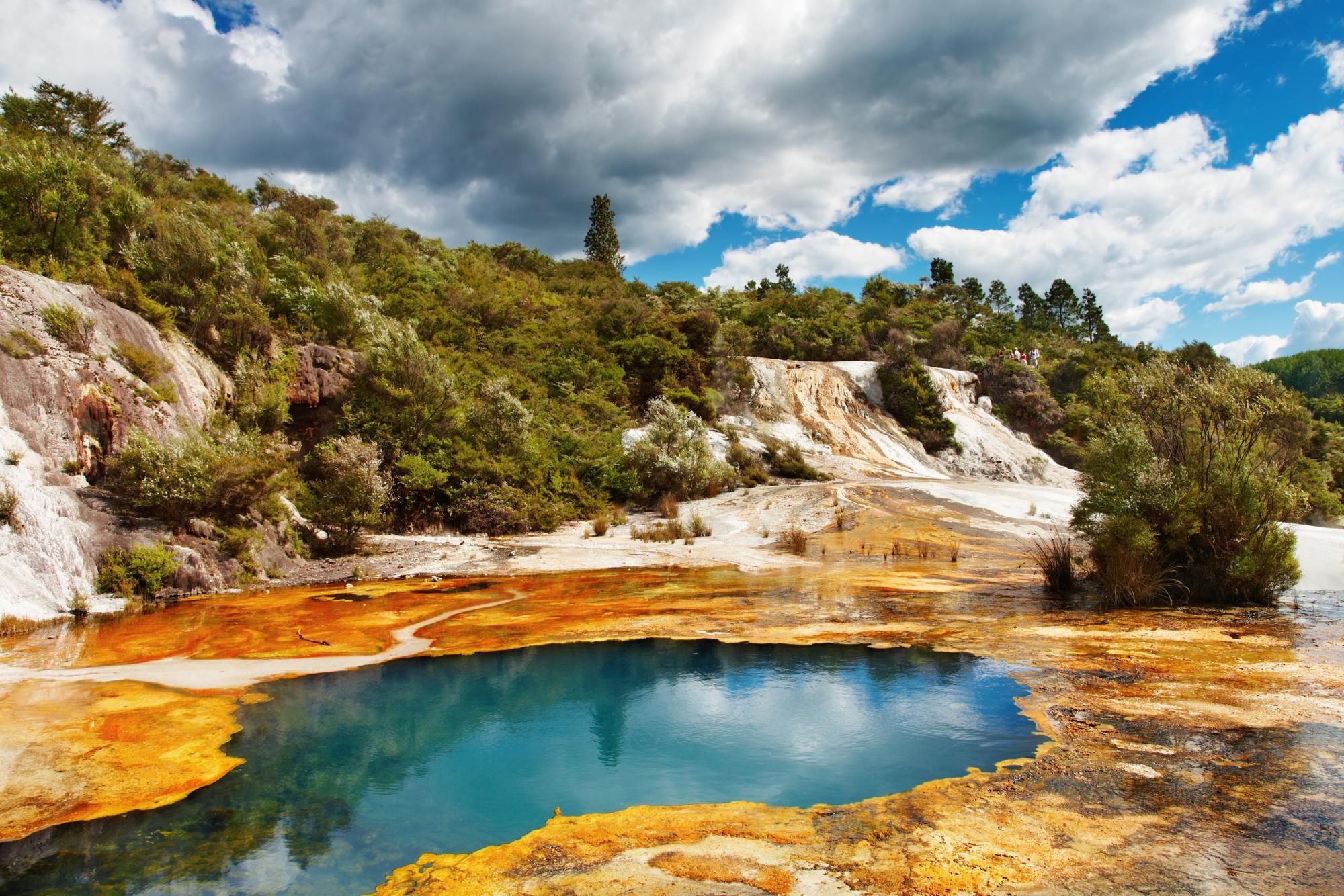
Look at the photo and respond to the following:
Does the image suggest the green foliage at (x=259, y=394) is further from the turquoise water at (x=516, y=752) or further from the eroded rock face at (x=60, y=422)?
the turquoise water at (x=516, y=752)

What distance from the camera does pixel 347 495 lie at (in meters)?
15.7

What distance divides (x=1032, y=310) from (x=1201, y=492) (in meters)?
88.3

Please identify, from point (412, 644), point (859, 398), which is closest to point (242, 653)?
point (412, 644)

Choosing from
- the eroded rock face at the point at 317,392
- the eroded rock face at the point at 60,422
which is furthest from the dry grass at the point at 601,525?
the eroded rock face at the point at 60,422

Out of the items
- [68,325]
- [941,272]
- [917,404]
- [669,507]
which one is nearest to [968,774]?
[68,325]

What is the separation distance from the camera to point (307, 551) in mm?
15289

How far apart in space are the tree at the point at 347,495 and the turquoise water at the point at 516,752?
8087 millimetres

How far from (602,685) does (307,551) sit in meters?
10.1

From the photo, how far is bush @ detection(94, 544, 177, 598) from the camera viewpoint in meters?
11.0

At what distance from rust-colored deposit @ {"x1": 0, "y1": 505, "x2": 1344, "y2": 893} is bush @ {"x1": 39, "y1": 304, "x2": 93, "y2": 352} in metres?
6.26

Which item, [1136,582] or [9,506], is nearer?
[9,506]

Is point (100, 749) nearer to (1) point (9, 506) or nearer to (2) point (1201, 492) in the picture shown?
(1) point (9, 506)

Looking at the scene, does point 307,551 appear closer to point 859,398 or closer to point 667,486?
point 667,486

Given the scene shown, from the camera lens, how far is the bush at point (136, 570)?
11.0m
